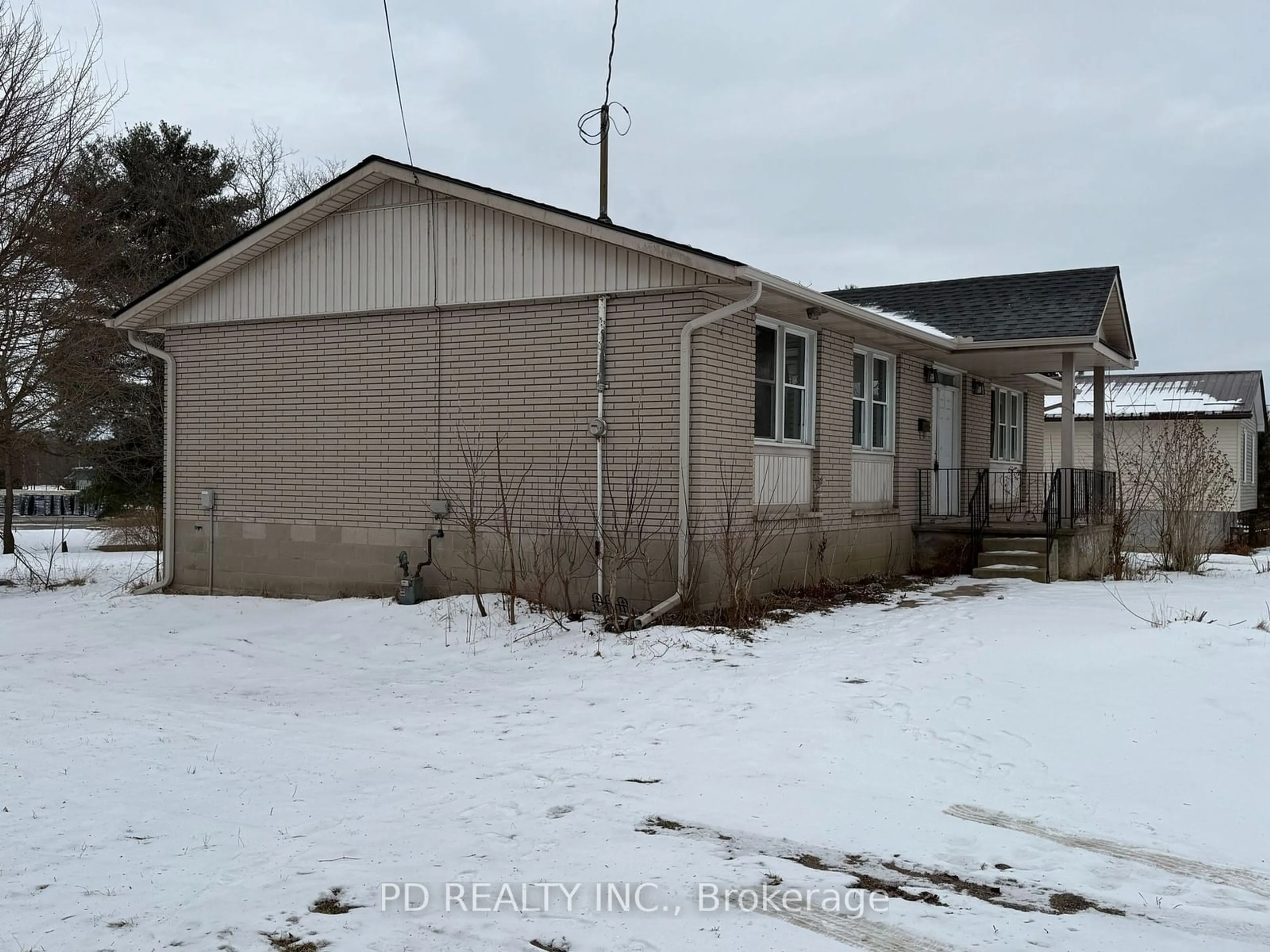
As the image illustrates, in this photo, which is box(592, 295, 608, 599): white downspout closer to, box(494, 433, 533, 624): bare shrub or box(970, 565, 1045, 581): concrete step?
box(494, 433, 533, 624): bare shrub

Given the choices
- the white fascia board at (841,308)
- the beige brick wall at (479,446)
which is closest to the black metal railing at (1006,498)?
the beige brick wall at (479,446)

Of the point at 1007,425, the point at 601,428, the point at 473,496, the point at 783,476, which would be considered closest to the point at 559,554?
the point at 473,496

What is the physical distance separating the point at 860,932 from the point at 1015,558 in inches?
468

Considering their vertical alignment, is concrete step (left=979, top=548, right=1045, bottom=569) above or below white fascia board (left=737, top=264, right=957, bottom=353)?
below

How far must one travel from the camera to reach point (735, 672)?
8.52 metres

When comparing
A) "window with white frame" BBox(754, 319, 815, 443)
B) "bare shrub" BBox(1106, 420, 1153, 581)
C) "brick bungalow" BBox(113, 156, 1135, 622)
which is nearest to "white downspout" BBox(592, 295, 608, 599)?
"brick bungalow" BBox(113, 156, 1135, 622)

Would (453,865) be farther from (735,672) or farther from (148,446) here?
(148,446)

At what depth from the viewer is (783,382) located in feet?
40.7

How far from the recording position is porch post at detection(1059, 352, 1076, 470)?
1608 cm

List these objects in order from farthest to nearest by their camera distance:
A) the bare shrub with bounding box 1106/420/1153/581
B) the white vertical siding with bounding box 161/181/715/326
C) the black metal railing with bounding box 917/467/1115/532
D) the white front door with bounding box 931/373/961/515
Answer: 1. the white front door with bounding box 931/373/961/515
2. the black metal railing with bounding box 917/467/1115/532
3. the bare shrub with bounding box 1106/420/1153/581
4. the white vertical siding with bounding box 161/181/715/326

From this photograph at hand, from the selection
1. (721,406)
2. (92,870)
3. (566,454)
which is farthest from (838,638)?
(92,870)

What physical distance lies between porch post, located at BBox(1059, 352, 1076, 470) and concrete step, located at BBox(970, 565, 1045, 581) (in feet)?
6.41

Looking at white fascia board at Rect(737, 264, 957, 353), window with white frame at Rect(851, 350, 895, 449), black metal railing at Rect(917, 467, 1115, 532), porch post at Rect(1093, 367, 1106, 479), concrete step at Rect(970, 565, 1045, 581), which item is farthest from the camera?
porch post at Rect(1093, 367, 1106, 479)

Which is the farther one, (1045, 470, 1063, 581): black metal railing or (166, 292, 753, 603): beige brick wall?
(1045, 470, 1063, 581): black metal railing
